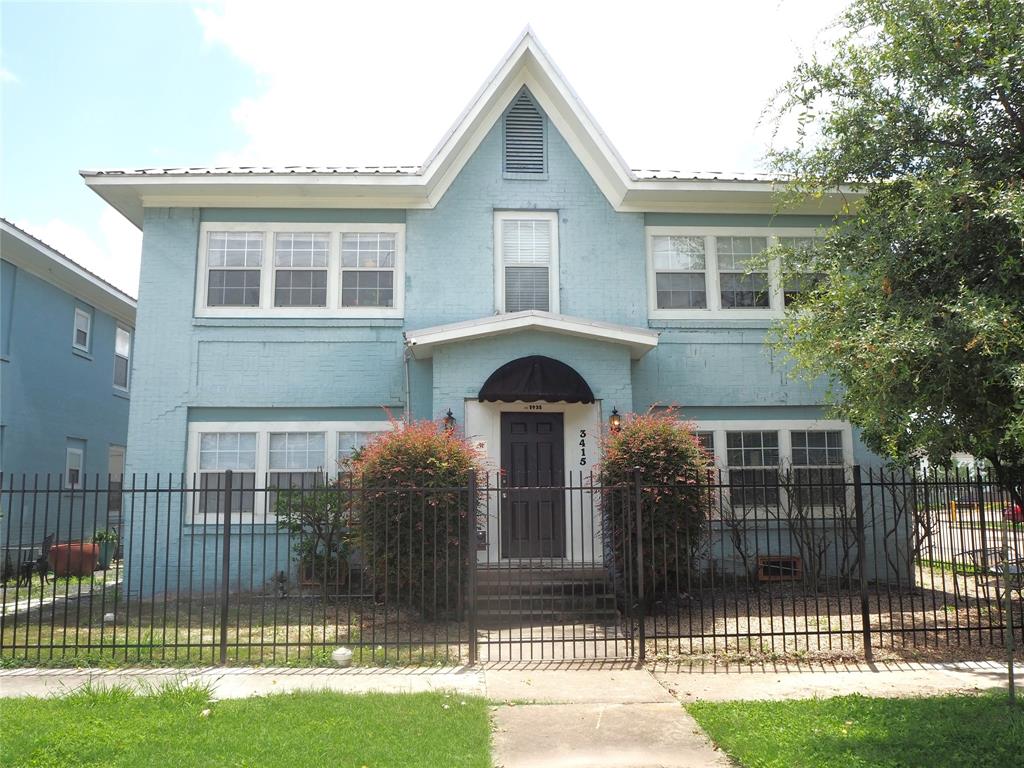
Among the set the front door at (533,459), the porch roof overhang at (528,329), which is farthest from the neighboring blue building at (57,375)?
the front door at (533,459)

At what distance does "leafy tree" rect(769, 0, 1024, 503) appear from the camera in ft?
22.2

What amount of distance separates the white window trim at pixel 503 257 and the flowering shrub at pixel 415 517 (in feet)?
13.0

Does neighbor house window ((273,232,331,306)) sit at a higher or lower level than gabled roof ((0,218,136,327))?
lower

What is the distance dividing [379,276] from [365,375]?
68.7 inches

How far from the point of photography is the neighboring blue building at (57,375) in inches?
625

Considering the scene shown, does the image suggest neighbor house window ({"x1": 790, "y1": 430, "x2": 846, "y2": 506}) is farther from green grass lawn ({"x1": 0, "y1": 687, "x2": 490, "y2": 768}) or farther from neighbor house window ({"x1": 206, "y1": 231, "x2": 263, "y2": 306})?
neighbor house window ({"x1": 206, "y1": 231, "x2": 263, "y2": 306})

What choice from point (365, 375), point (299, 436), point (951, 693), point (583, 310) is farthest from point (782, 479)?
point (299, 436)

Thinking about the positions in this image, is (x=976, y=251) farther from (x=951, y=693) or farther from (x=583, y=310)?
(x=583, y=310)

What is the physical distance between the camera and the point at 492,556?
12461mm

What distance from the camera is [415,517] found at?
1023cm

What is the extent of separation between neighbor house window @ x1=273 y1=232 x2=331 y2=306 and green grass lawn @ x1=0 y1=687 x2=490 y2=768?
773 cm

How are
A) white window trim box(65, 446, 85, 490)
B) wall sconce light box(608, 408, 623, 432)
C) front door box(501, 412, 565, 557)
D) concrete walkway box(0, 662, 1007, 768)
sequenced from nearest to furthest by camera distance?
concrete walkway box(0, 662, 1007, 768) < wall sconce light box(608, 408, 623, 432) < front door box(501, 412, 565, 557) < white window trim box(65, 446, 85, 490)

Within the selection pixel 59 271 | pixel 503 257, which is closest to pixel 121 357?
pixel 59 271

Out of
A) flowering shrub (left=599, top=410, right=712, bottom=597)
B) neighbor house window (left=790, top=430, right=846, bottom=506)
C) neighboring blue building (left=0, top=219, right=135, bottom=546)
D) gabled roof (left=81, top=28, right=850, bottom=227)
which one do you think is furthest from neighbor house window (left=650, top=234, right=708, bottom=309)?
neighboring blue building (left=0, top=219, right=135, bottom=546)
